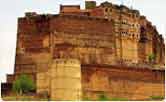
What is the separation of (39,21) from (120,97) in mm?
8626

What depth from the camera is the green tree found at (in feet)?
116

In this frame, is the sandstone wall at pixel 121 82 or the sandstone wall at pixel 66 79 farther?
the sandstone wall at pixel 121 82

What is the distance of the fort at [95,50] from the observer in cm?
3519

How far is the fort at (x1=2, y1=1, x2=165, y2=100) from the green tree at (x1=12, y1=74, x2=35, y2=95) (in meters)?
0.47

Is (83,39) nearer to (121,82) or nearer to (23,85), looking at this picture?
(121,82)

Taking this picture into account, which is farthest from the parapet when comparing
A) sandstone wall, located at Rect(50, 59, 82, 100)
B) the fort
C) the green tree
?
sandstone wall, located at Rect(50, 59, 82, 100)

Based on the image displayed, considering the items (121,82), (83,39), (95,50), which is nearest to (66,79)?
(121,82)

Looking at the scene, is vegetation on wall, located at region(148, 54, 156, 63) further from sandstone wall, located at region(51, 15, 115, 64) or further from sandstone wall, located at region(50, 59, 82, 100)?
sandstone wall, located at region(50, 59, 82, 100)

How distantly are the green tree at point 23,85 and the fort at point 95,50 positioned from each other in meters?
0.47

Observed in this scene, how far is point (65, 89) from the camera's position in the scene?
29422 mm

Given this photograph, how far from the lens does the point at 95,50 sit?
39.1 m

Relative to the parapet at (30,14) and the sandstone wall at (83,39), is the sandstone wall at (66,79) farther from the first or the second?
the parapet at (30,14)

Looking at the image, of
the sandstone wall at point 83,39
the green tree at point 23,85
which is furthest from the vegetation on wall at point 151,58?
the green tree at point 23,85

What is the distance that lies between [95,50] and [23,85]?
5706mm
